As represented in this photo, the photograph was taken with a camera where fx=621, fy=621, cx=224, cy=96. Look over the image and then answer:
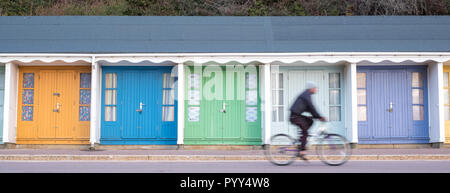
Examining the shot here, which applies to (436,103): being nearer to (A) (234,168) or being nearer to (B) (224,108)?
(B) (224,108)

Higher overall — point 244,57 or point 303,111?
point 244,57

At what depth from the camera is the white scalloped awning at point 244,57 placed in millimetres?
17922

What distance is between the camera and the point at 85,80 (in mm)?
19125

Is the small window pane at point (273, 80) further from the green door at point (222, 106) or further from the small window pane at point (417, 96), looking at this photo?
the small window pane at point (417, 96)

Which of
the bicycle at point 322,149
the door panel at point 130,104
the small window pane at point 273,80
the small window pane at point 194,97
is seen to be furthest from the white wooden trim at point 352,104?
the door panel at point 130,104

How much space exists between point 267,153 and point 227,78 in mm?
6603

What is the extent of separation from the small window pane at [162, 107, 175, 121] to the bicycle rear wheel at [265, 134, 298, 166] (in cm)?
680

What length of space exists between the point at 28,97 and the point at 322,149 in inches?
413

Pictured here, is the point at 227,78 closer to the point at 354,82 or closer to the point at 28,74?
the point at 354,82

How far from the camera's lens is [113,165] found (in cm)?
1308

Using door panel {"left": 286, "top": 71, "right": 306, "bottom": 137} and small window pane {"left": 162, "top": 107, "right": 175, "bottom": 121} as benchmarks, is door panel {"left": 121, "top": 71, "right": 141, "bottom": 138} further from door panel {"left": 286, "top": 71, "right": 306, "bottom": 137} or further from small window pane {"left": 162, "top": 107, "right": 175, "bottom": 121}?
door panel {"left": 286, "top": 71, "right": 306, "bottom": 137}

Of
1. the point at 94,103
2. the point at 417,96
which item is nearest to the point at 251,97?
the point at 94,103

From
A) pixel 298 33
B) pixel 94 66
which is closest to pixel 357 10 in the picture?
pixel 298 33

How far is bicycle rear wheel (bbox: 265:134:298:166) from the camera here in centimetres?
1242
